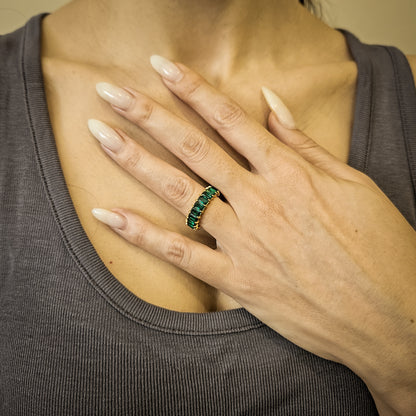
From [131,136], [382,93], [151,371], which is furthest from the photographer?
[382,93]

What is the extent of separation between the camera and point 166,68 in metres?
0.66

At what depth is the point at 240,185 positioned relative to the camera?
0.59 m

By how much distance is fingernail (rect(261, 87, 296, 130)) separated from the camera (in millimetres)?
676

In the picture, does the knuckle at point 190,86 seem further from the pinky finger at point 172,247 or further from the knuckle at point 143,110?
the pinky finger at point 172,247

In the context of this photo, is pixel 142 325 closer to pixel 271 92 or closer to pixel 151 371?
pixel 151 371

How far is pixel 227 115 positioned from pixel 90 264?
0.30 m

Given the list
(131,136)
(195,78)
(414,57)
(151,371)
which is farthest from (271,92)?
(151,371)

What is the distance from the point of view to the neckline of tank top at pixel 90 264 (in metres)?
0.55

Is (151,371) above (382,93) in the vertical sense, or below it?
below

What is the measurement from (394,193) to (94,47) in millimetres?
580

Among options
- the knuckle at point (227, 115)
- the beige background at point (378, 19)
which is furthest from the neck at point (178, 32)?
the beige background at point (378, 19)

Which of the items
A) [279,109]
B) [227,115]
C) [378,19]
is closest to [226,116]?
[227,115]

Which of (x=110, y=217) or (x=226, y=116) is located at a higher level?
(x=226, y=116)

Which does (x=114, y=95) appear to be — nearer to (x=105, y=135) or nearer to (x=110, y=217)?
(x=105, y=135)
